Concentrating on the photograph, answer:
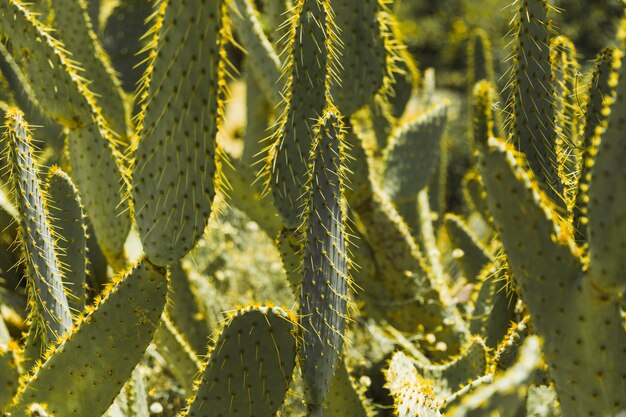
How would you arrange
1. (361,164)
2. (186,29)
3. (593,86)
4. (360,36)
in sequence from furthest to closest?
1. (361,164)
2. (360,36)
3. (593,86)
4. (186,29)

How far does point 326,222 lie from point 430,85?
2556 millimetres

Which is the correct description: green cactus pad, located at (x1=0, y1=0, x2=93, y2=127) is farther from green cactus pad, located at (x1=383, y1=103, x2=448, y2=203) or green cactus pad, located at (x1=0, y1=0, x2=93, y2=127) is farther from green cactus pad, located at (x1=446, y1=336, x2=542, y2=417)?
green cactus pad, located at (x1=446, y1=336, x2=542, y2=417)

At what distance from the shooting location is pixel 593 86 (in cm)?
245

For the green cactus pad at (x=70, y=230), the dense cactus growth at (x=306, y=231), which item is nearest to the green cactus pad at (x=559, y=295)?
the dense cactus growth at (x=306, y=231)

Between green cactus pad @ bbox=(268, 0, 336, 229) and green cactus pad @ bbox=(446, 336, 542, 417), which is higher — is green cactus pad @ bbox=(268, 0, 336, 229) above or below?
above

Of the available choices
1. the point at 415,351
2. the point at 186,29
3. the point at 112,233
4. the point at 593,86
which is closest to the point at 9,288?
the point at 112,233

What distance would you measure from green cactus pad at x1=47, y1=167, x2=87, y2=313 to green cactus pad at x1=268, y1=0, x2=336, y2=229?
0.60 m

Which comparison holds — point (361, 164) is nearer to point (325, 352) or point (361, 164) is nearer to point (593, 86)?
point (593, 86)

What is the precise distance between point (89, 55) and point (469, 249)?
1.78 meters

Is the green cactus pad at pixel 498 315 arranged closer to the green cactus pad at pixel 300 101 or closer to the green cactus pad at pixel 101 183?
the green cactus pad at pixel 300 101

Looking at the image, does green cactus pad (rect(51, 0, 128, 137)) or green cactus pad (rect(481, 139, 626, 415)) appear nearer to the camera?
green cactus pad (rect(481, 139, 626, 415))

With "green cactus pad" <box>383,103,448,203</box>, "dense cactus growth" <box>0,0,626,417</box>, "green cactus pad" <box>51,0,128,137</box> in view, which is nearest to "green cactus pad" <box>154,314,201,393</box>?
"dense cactus growth" <box>0,0,626,417</box>

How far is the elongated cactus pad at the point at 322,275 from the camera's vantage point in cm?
215

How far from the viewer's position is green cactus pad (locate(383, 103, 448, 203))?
12.5ft
